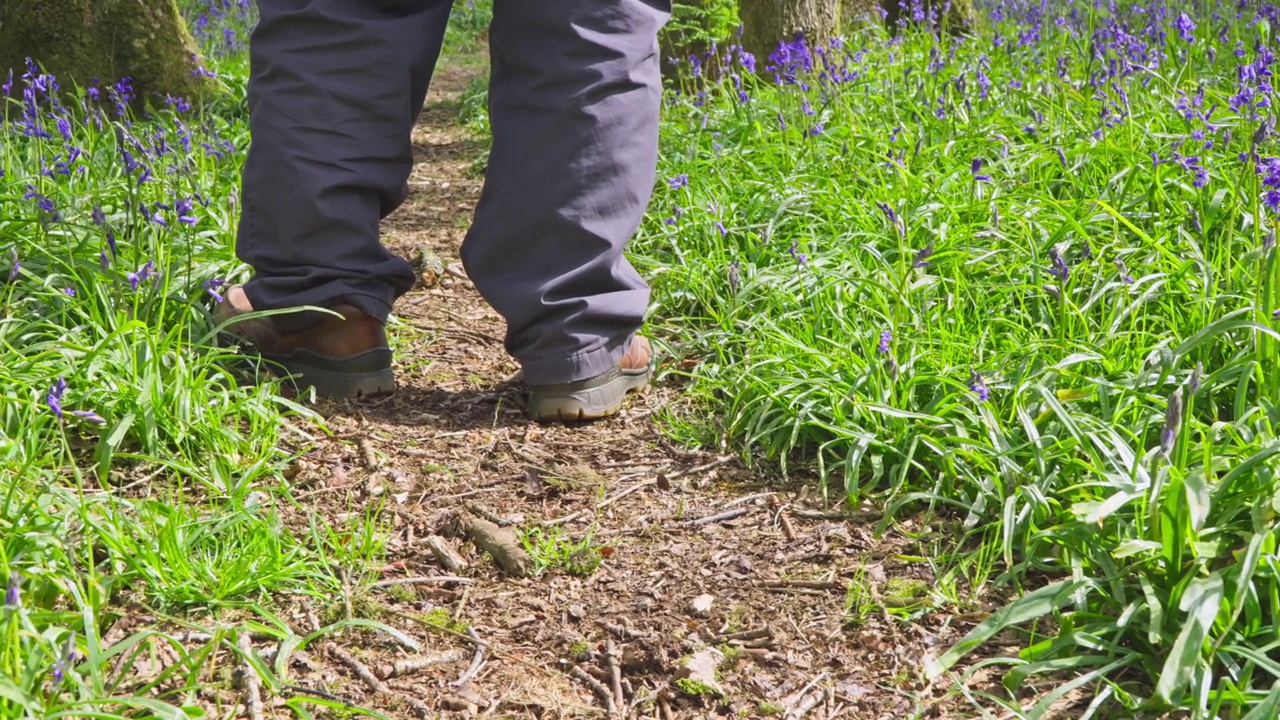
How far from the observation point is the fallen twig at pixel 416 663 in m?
1.88

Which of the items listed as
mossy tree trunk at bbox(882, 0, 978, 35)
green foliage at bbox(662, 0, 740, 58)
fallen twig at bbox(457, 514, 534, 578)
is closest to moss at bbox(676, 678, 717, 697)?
fallen twig at bbox(457, 514, 534, 578)

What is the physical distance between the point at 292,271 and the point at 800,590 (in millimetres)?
1358

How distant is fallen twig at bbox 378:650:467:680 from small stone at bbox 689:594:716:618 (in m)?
0.40

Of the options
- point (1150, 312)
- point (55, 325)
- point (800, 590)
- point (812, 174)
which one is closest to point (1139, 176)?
point (1150, 312)

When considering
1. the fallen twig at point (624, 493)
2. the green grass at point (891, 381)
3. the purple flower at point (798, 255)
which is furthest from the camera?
the purple flower at point (798, 255)

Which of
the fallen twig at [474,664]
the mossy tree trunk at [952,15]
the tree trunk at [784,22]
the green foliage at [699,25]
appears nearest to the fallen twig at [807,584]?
the fallen twig at [474,664]

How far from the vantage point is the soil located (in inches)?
73.2

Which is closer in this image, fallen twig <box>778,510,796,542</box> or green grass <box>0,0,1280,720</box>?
green grass <box>0,0,1280,720</box>

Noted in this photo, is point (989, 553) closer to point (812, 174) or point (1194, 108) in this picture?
point (812, 174)

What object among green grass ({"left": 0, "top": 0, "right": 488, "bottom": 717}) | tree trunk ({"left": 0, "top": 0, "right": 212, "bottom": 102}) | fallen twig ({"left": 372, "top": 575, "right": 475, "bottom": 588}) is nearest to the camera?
green grass ({"left": 0, "top": 0, "right": 488, "bottom": 717})

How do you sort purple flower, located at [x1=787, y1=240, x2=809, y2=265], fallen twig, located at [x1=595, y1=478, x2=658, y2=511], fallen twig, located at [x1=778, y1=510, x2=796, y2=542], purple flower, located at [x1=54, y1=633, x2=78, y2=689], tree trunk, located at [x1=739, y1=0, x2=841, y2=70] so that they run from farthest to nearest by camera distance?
tree trunk, located at [x1=739, y1=0, x2=841, y2=70] → purple flower, located at [x1=787, y1=240, x2=809, y2=265] → fallen twig, located at [x1=595, y1=478, x2=658, y2=511] → fallen twig, located at [x1=778, y1=510, x2=796, y2=542] → purple flower, located at [x1=54, y1=633, x2=78, y2=689]

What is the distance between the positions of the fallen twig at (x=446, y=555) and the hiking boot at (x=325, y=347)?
2.25 ft

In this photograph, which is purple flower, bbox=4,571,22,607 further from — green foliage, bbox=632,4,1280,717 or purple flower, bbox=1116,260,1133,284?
purple flower, bbox=1116,260,1133,284

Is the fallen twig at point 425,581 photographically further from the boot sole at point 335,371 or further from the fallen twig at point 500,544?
the boot sole at point 335,371
